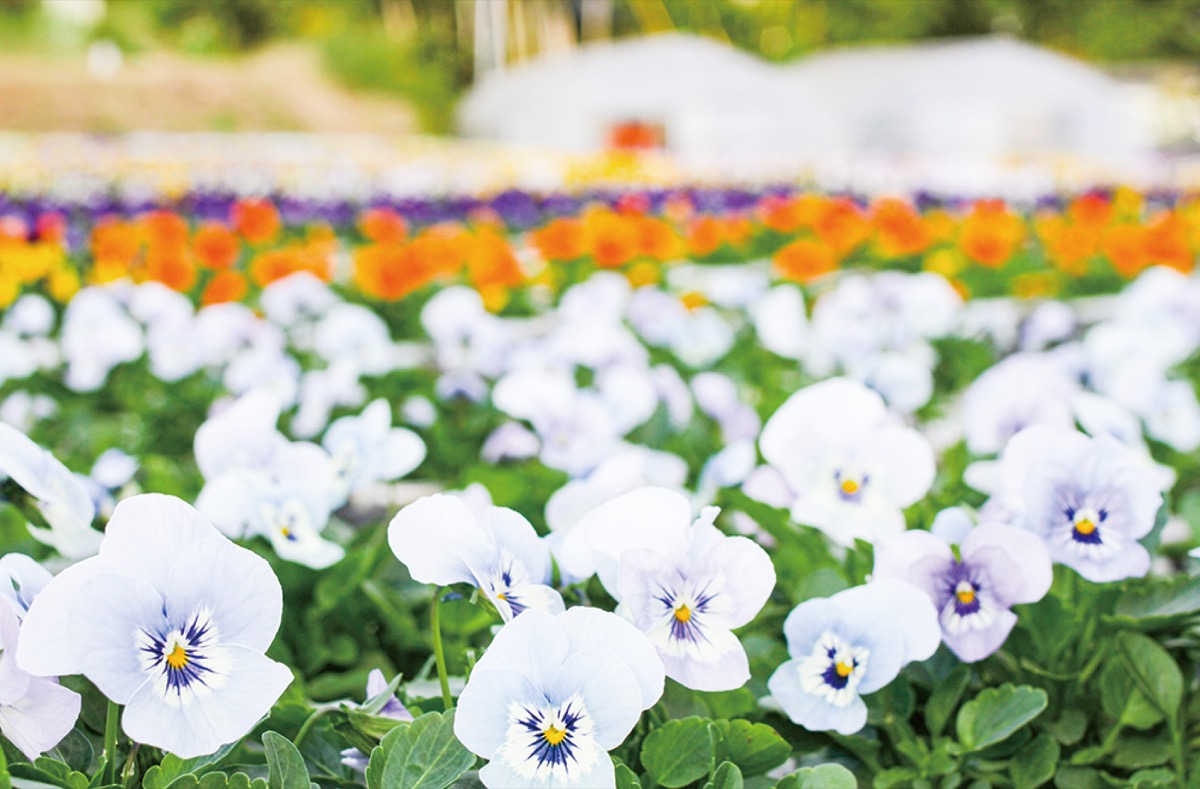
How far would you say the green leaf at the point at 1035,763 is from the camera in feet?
2.72

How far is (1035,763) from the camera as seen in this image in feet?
2.75

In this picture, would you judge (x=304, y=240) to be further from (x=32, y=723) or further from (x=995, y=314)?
(x=32, y=723)

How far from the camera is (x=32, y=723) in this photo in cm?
63

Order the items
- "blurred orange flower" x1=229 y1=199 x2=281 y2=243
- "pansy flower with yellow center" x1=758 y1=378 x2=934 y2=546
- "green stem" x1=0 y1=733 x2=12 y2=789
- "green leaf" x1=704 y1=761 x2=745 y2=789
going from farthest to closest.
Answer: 1. "blurred orange flower" x1=229 y1=199 x2=281 y2=243
2. "pansy flower with yellow center" x1=758 y1=378 x2=934 y2=546
3. "green leaf" x1=704 y1=761 x2=745 y2=789
4. "green stem" x1=0 y1=733 x2=12 y2=789

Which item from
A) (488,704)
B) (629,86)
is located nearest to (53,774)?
(488,704)

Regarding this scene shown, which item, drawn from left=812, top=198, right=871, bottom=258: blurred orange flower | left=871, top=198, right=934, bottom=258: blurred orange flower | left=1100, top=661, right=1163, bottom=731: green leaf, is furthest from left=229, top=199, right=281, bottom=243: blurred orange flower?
left=1100, top=661, right=1163, bottom=731: green leaf

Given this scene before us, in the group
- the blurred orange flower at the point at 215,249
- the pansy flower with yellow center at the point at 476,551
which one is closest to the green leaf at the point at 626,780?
the pansy flower with yellow center at the point at 476,551

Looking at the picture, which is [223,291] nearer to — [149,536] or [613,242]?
[613,242]

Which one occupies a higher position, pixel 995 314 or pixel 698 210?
pixel 995 314

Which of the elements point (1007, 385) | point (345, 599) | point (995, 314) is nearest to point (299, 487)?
point (345, 599)

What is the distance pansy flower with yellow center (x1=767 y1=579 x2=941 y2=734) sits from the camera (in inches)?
29.7

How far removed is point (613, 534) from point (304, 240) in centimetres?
417

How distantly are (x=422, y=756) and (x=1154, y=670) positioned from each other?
0.57 m

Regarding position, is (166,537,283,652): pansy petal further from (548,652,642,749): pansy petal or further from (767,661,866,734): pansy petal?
(767,661,866,734): pansy petal
